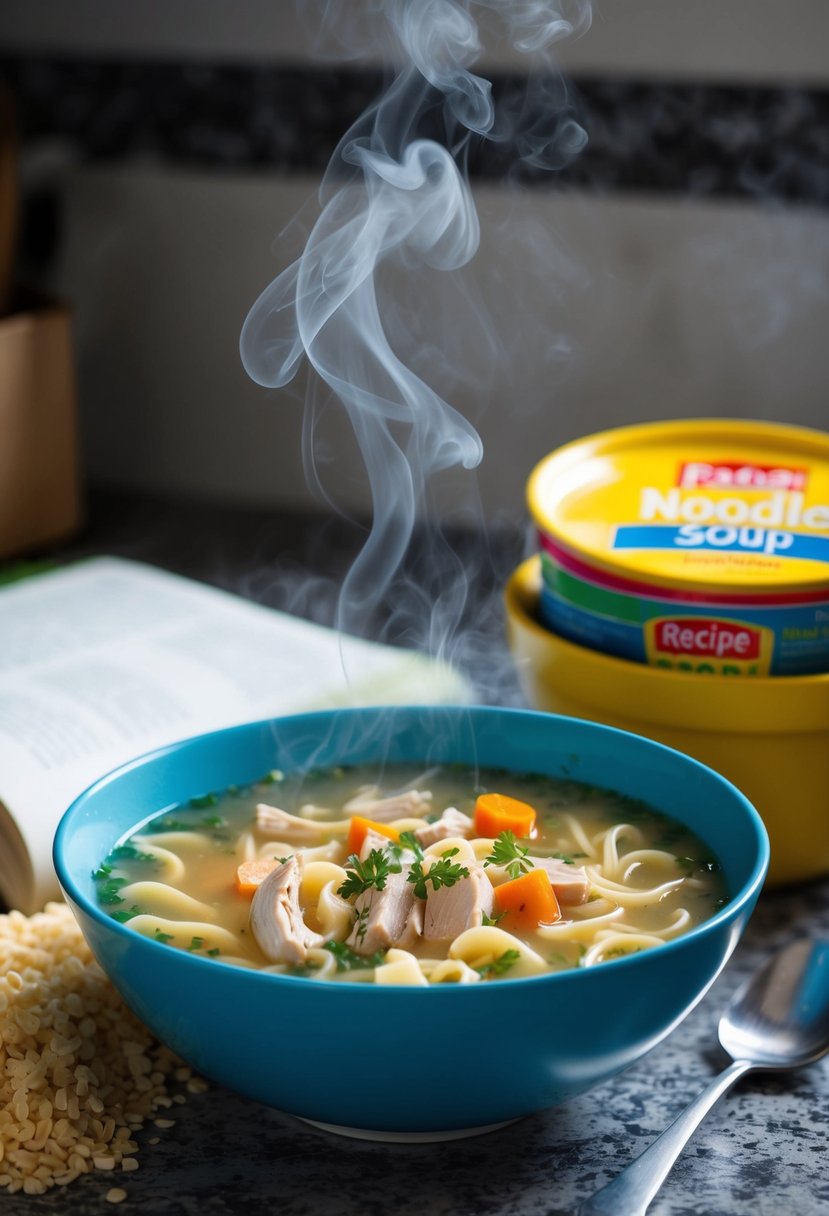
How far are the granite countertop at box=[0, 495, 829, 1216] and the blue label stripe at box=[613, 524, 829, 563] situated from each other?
395mm

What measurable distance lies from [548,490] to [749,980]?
1.55ft

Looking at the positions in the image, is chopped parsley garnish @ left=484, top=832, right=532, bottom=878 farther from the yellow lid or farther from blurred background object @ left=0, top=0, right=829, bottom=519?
blurred background object @ left=0, top=0, right=829, bottom=519

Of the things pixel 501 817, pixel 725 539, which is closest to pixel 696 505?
pixel 725 539

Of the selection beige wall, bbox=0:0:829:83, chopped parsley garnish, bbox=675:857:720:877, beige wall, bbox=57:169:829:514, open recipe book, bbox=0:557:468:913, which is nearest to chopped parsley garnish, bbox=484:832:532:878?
chopped parsley garnish, bbox=675:857:720:877

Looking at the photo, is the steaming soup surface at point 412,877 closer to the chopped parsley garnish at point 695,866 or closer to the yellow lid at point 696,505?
the chopped parsley garnish at point 695,866

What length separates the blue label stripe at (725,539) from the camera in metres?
1.28

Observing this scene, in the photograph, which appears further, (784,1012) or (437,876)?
(784,1012)

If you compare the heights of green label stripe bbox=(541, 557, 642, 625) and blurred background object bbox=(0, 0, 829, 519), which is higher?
blurred background object bbox=(0, 0, 829, 519)

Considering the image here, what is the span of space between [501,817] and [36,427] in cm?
113

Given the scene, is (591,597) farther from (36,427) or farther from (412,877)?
(36,427)

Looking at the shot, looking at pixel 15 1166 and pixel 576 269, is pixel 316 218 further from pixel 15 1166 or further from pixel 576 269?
pixel 15 1166

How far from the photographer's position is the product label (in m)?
1.22

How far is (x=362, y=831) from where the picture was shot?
3.69ft

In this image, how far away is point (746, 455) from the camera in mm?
1482
